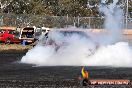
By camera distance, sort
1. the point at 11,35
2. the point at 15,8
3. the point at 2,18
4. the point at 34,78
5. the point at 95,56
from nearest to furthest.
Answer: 1. the point at 34,78
2. the point at 95,56
3. the point at 11,35
4. the point at 2,18
5. the point at 15,8

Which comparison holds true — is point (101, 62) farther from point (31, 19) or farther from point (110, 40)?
point (31, 19)

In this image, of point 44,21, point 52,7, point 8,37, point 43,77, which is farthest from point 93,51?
point 52,7

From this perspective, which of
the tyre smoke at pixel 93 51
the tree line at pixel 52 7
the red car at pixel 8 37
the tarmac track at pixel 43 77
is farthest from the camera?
the tree line at pixel 52 7

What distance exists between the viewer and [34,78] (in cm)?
1474

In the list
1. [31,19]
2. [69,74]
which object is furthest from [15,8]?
[69,74]

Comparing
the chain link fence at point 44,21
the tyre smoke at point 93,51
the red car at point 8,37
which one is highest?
the tyre smoke at point 93,51

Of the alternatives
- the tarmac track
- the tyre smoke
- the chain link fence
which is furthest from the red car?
the tarmac track

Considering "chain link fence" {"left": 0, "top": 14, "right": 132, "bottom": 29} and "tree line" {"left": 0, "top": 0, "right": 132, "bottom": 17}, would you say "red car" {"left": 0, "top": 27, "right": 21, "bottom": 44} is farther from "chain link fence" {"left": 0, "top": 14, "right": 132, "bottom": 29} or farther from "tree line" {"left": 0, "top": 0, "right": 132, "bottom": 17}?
"tree line" {"left": 0, "top": 0, "right": 132, "bottom": 17}

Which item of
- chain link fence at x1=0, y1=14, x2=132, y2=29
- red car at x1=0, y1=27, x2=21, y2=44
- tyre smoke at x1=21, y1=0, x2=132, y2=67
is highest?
tyre smoke at x1=21, y1=0, x2=132, y2=67

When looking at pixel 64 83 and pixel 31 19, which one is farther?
pixel 31 19

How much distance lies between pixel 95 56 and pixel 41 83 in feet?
25.6

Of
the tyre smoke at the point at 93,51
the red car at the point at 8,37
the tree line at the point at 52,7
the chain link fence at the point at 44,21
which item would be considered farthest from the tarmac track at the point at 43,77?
the tree line at the point at 52,7

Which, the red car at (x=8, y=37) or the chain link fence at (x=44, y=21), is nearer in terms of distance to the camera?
the red car at (x=8, y=37)

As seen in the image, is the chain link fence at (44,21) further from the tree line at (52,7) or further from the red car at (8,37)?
the tree line at (52,7)
